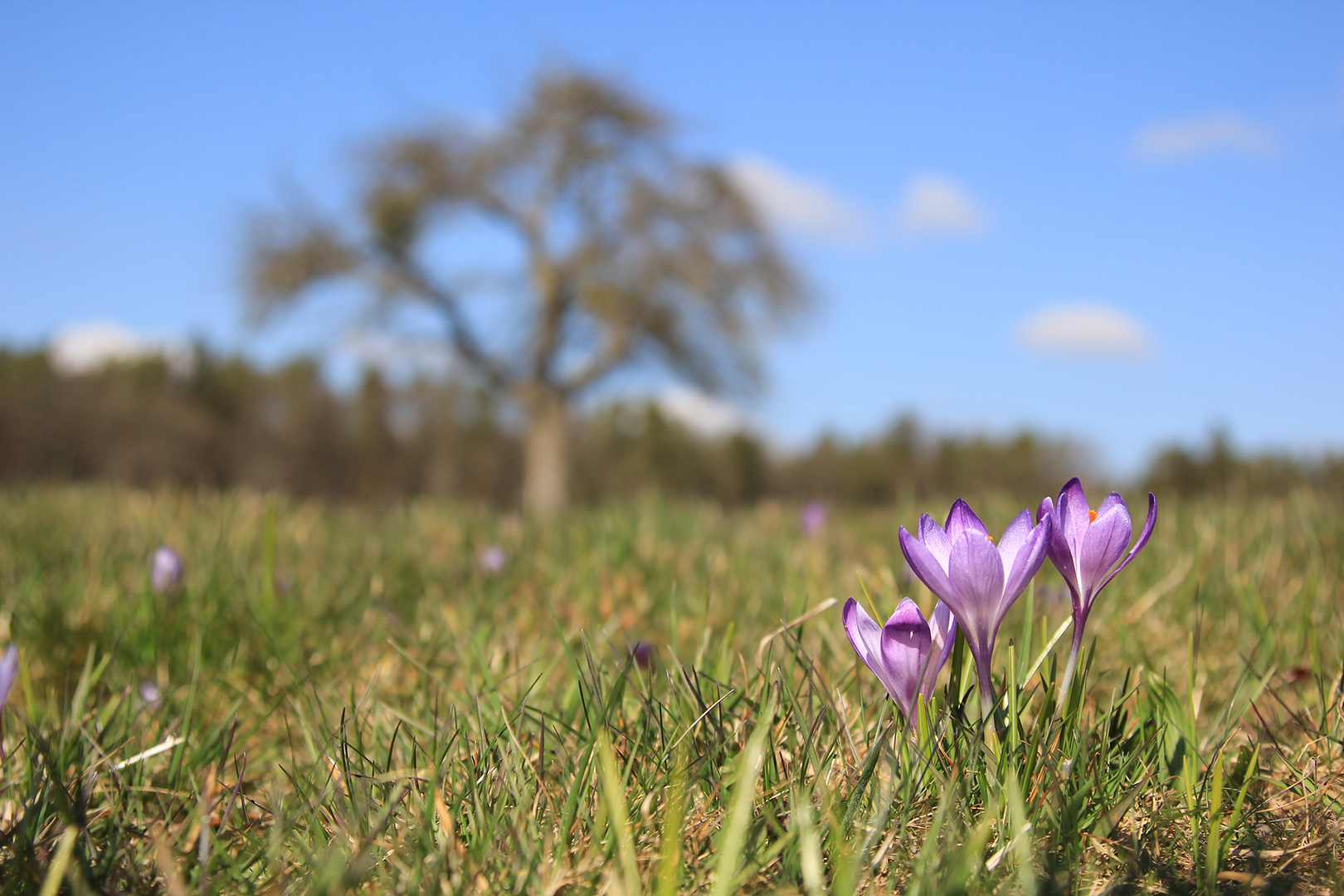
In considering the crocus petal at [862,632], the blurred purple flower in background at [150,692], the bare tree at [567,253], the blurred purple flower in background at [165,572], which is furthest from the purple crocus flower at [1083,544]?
the bare tree at [567,253]

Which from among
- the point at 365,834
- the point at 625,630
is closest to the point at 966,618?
the point at 365,834

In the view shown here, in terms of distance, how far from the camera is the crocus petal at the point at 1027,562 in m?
0.98

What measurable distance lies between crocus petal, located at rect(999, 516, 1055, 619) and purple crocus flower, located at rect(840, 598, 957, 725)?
0.08 m

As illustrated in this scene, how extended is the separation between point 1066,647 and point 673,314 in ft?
52.6

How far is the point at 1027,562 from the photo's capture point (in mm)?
991

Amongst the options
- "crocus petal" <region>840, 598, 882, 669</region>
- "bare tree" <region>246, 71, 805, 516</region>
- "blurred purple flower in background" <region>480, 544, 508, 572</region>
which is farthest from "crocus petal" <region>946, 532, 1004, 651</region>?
"bare tree" <region>246, 71, 805, 516</region>

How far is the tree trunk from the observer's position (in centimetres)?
1847

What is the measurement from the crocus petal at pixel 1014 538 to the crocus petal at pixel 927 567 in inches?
2.8

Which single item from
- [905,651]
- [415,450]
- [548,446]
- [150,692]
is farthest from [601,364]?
→ [415,450]

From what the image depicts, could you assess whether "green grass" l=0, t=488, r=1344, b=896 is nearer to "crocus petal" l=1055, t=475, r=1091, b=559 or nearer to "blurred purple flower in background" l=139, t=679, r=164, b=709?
"blurred purple flower in background" l=139, t=679, r=164, b=709

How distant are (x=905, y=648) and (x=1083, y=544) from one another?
0.24m

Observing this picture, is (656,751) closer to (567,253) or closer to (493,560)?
(493,560)

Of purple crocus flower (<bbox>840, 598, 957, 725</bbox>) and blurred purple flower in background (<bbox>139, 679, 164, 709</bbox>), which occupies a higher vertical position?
purple crocus flower (<bbox>840, 598, 957, 725</bbox>)

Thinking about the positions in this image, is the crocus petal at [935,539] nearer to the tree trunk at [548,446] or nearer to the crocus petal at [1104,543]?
the crocus petal at [1104,543]
